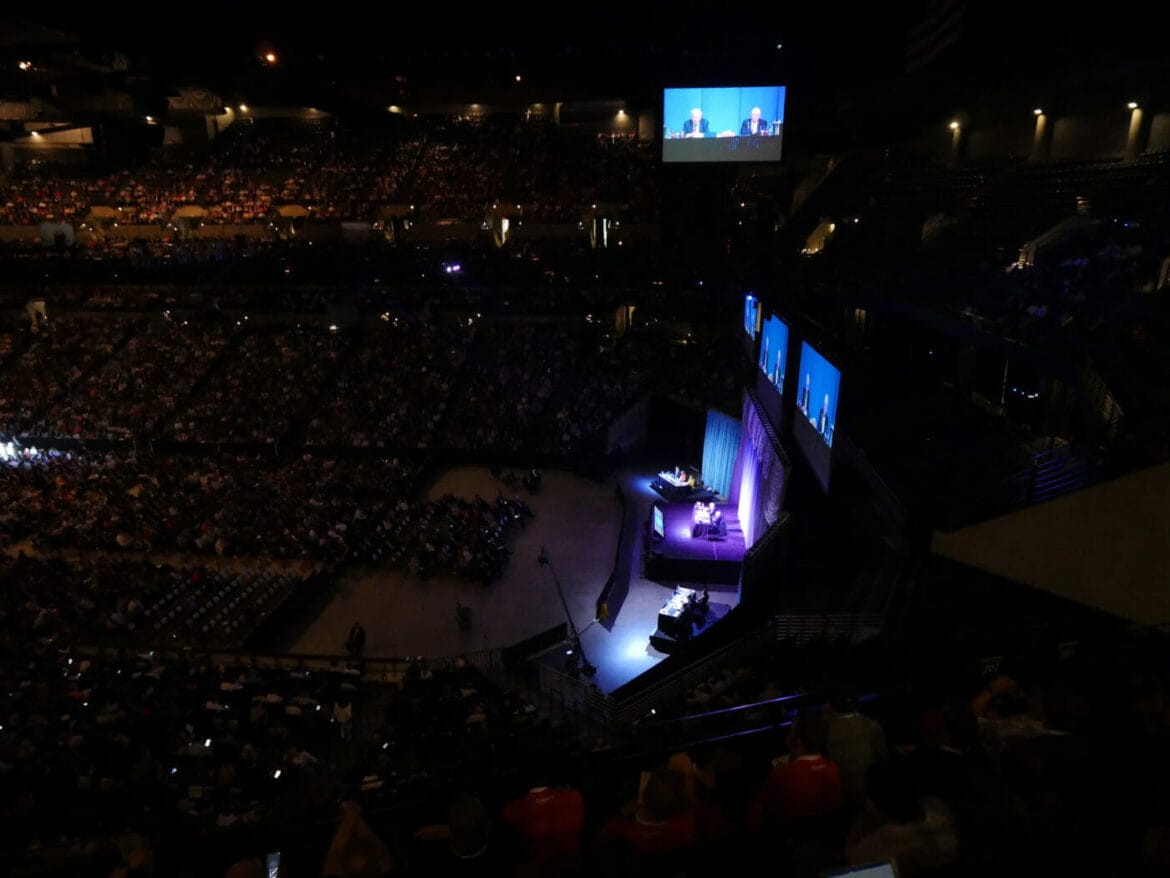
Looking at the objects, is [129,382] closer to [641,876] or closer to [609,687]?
[609,687]

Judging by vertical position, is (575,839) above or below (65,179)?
below

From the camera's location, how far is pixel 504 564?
15586 millimetres

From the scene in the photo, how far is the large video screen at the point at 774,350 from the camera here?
14.5 m

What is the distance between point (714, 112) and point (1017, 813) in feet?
55.1

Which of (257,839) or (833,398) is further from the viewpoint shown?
(833,398)

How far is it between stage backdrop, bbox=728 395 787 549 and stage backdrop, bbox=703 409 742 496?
0.57 metres

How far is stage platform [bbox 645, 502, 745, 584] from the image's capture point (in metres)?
14.7

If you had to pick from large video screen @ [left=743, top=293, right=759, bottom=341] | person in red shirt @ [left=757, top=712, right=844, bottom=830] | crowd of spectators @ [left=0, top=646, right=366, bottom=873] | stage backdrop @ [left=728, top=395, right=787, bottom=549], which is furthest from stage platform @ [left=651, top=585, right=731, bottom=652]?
person in red shirt @ [left=757, top=712, right=844, bottom=830]

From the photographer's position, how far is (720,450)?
1877cm

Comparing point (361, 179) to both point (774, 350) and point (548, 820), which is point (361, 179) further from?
point (548, 820)

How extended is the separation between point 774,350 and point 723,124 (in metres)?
5.80

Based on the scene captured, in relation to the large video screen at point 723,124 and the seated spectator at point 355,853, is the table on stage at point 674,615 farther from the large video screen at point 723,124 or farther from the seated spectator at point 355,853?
the large video screen at point 723,124

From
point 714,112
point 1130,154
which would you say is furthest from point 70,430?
point 1130,154

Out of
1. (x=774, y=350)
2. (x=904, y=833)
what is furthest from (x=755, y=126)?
(x=904, y=833)
